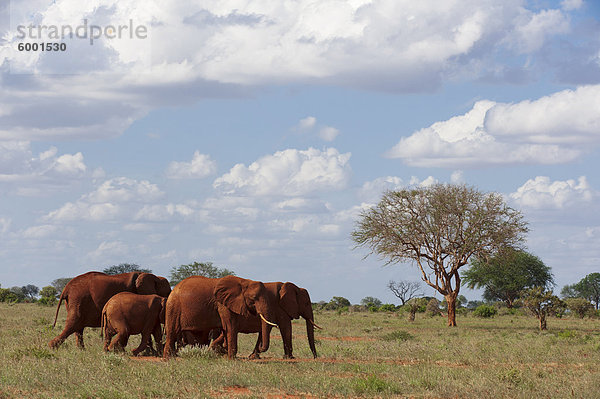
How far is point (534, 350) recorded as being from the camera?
23656mm

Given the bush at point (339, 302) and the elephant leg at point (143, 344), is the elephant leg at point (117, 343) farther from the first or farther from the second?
the bush at point (339, 302)

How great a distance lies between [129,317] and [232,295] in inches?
107

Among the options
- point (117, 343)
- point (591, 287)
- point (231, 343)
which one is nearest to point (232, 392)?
point (231, 343)

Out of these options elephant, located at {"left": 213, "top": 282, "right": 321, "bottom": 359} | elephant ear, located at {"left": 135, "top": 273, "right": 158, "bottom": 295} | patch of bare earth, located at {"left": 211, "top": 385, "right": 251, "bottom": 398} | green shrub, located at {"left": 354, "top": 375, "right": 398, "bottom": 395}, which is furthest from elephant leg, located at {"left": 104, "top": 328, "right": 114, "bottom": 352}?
A: green shrub, located at {"left": 354, "top": 375, "right": 398, "bottom": 395}

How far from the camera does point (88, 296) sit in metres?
20.0

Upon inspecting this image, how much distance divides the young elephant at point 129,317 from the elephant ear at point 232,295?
181cm

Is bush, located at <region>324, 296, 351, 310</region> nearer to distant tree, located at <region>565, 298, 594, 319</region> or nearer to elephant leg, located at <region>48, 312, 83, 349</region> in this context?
distant tree, located at <region>565, 298, 594, 319</region>

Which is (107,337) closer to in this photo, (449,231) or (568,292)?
(449,231)

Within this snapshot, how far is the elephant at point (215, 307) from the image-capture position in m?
17.6

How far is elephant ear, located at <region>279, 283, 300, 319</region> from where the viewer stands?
18469 millimetres

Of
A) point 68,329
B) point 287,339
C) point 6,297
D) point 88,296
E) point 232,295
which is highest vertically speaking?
point 6,297

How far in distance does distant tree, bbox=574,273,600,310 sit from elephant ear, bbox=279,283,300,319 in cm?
10711

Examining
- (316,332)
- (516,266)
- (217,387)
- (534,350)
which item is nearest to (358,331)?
(316,332)

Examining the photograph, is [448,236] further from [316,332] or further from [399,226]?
[316,332]
